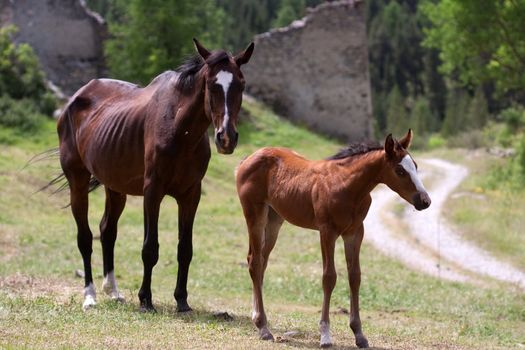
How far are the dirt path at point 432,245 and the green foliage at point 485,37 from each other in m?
5.21

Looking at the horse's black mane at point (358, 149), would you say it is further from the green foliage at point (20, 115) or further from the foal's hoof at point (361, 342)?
the green foliage at point (20, 115)

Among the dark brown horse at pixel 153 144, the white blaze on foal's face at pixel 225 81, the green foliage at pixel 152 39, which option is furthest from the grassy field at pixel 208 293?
the green foliage at pixel 152 39

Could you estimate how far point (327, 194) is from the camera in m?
7.65

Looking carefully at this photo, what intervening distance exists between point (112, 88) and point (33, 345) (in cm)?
477

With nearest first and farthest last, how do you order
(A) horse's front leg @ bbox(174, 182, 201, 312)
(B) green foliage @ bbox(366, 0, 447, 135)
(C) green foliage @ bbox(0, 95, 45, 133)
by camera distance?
(A) horse's front leg @ bbox(174, 182, 201, 312)
(C) green foliage @ bbox(0, 95, 45, 133)
(B) green foliage @ bbox(366, 0, 447, 135)

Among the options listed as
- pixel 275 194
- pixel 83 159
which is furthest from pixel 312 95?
pixel 275 194

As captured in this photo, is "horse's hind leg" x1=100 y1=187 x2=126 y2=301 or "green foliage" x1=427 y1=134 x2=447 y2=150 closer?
"horse's hind leg" x1=100 y1=187 x2=126 y2=301

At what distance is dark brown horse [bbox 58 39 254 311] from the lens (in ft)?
27.8

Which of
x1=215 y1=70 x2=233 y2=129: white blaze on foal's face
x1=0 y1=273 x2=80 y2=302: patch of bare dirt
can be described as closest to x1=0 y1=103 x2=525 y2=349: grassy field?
x1=0 y1=273 x2=80 y2=302: patch of bare dirt

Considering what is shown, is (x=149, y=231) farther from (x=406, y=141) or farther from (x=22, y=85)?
(x=22, y=85)

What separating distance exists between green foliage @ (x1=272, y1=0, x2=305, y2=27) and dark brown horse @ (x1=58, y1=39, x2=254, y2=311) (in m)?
55.3

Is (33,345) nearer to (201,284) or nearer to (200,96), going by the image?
(200,96)

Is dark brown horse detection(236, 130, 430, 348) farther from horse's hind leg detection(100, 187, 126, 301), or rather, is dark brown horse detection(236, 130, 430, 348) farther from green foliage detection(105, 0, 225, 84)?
green foliage detection(105, 0, 225, 84)

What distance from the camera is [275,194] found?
8102mm
